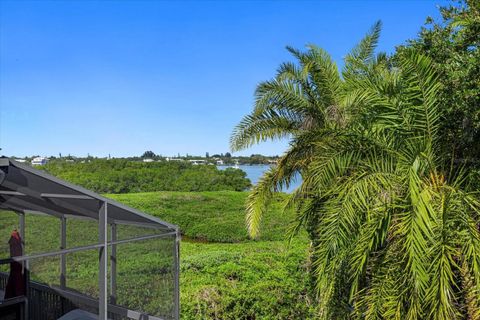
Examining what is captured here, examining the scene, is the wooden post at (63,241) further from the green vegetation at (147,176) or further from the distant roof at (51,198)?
the green vegetation at (147,176)

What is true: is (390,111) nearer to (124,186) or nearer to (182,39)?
(182,39)

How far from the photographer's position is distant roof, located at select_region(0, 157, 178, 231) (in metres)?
3.62

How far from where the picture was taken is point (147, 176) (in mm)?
32188

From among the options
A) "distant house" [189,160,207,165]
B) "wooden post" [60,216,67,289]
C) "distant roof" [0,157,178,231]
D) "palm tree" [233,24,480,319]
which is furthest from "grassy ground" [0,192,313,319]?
"distant house" [189,160,207,165]

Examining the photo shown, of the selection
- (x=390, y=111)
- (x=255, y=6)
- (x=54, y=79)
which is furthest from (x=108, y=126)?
(x=390, y=111)

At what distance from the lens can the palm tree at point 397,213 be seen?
165 inches

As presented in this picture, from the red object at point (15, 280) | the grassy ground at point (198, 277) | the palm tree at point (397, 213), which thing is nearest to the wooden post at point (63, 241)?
the red object at point (15, 280)

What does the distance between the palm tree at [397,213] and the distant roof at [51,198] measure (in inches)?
93.1

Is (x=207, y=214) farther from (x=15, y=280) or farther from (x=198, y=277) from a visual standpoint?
(x=15, y=280)

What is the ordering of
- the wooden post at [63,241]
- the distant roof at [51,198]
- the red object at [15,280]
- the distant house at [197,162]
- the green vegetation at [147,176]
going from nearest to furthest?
the distant roof at [51,198], the red object at [15,280], the wooden post at [63,241], the green vegetation at [147,176], the distant house at [197,162]

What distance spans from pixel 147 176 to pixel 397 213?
95.2 feet

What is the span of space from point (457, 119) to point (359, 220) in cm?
190

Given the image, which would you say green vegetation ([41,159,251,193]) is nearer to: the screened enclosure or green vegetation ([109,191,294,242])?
green vegetation ([109,191,294,242])

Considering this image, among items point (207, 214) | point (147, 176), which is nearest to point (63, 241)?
point (207, 214)
